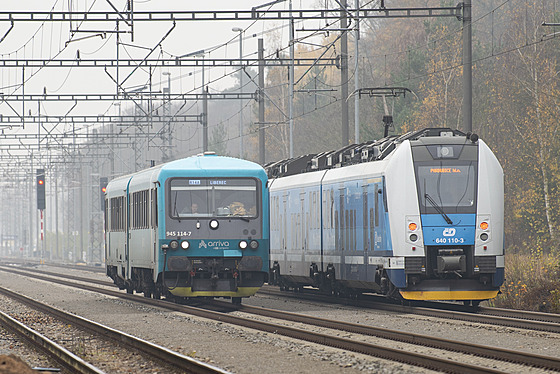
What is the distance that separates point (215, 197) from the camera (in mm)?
22125

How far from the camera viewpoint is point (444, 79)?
169ft

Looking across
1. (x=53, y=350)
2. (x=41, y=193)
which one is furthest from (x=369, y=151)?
(x=41, y=193)

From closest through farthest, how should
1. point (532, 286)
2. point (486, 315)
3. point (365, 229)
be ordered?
point (486, 315), point (365, 229), point (532, 286)

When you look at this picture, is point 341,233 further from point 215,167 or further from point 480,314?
point 480,314

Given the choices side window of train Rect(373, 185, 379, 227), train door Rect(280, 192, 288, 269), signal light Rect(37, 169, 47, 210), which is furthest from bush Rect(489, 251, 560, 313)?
signal light Rect(37, 169, 47, 210)

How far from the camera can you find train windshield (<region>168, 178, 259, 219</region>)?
22.0m

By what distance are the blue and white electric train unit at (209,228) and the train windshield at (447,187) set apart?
12.9 ft

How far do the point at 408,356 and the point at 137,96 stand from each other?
35.7 m

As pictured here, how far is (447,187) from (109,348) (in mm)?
7801

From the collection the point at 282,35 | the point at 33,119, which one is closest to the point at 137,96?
the point at 33,119

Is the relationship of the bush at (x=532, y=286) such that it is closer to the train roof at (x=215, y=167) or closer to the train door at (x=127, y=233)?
the train roof at (x=215, y=167)

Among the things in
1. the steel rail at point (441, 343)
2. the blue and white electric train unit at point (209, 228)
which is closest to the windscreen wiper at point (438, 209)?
the steel rail at point (441, 343)

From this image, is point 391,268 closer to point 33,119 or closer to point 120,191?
point 120,191

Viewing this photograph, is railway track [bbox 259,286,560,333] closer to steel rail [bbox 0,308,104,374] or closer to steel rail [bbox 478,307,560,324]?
steel rail [bbox 478,307,560,324]
